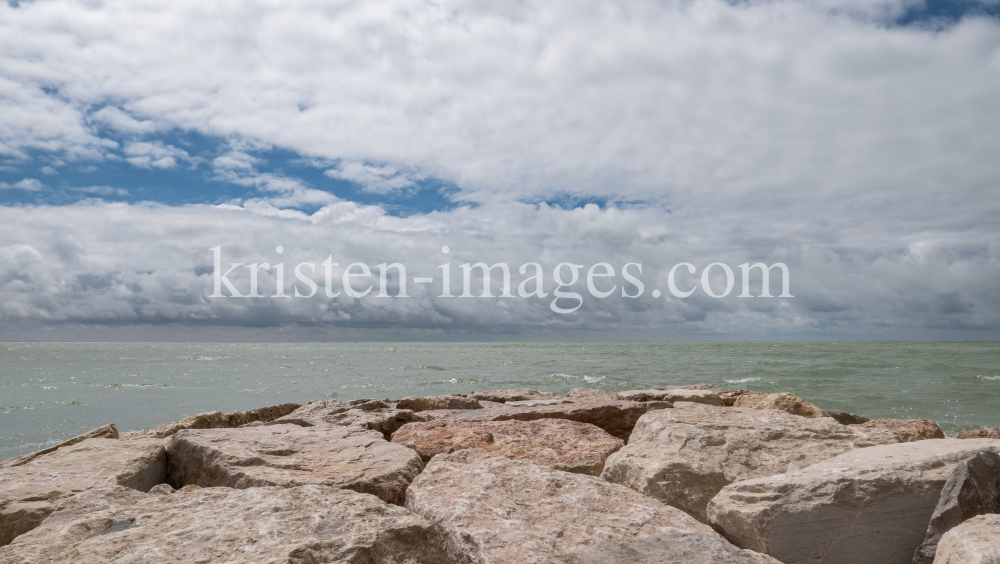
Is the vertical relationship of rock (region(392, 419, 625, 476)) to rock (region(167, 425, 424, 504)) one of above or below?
below

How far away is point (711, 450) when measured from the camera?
152 inches

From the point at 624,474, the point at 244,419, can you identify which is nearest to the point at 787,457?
the point at 624,474

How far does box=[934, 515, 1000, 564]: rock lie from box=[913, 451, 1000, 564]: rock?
17 centimetres

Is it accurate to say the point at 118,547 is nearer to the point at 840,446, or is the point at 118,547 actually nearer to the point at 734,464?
the point at 734,464

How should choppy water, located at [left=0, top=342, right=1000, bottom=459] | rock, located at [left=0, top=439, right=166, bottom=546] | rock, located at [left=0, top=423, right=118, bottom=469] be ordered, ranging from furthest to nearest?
choppy water, located at [left=0, top=342, right=1000, bottom=459], rock, located at [left=0, top=423, right=118, bottom=469], rock, located at [left=0, top=439, right=166, bottom=546]

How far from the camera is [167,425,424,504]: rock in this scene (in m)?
3.41

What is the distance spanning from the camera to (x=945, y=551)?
2.44 metres

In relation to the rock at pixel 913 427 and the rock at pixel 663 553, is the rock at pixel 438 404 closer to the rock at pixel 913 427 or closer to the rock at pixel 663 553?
the rock at pixel 913 427

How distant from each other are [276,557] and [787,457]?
347 cm

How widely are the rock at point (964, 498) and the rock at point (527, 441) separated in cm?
192

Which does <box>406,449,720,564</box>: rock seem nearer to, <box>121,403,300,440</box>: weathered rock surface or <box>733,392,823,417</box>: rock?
<box>121,403,300,440</box>: weathered rock surface

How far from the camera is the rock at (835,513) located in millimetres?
2771

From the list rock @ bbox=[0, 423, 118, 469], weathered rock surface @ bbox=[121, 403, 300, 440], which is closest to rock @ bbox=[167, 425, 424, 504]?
rock @ bbox=[0, 423, 118, 469]

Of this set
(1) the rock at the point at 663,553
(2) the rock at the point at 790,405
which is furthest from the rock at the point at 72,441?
(2) the rock at the point at 790,405
